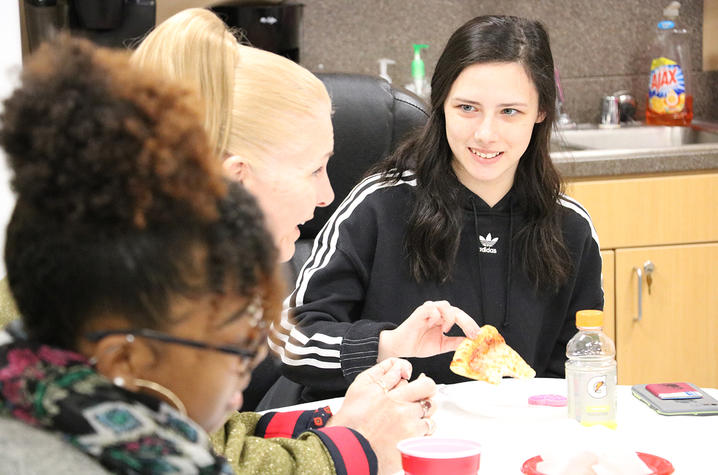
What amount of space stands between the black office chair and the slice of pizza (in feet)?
1.91

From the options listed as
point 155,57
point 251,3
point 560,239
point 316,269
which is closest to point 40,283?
point 155,57

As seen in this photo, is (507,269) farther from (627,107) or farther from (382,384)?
(627,107)

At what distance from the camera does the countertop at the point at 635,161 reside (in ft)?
8.57

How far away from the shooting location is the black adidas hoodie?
5.67 ft

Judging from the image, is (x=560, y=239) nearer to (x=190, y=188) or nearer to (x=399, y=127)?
(x=399, y=127)

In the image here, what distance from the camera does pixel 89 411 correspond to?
0.58 meters

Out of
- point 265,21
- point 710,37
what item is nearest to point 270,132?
point 265,21

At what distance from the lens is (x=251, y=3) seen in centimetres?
259

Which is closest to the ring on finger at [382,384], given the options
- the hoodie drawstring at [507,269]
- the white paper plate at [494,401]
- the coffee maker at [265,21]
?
the white paper plate at [494,401]

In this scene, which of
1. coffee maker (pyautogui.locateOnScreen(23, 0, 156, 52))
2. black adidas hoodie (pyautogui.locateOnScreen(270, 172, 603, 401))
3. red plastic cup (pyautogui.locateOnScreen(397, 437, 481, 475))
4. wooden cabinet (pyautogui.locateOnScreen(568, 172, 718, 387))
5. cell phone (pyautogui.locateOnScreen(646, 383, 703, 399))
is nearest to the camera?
red plastic cup (pyautogui.locateOnScreen(397, 437, 481, 475))

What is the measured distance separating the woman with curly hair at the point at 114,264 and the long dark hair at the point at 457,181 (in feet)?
3.70

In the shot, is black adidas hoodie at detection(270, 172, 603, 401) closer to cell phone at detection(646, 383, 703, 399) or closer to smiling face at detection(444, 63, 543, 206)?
smiling face at detection(444, 63, 543, 206)

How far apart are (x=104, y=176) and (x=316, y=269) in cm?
117

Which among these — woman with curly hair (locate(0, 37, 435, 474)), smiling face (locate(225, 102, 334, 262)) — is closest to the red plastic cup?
smiling face (locate(225, 102, 334, 262))
